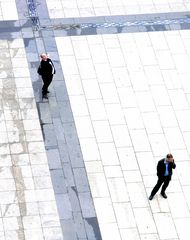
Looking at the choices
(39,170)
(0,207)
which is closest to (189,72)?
(39,170)

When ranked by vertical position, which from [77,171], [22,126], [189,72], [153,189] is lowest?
[153,189]

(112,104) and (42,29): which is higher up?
(42,29)

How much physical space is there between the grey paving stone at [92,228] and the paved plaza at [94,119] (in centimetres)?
2

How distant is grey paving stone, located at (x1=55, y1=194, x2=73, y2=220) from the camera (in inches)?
644

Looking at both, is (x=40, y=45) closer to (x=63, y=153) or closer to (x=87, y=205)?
(x=63, y=153)

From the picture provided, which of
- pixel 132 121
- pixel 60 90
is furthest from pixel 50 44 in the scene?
pixel 132 121

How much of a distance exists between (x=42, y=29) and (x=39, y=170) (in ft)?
18.9

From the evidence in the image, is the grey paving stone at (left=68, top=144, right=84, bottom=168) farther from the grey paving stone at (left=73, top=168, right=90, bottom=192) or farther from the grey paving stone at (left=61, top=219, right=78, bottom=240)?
the grey paving stone at (left=61, top=219, right=78, bottom=240)

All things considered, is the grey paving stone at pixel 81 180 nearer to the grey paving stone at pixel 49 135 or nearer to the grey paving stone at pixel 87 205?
the grey paving stone at pixel 87 205

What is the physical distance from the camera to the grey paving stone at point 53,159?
57.4 feet

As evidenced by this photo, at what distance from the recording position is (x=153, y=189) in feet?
54.8

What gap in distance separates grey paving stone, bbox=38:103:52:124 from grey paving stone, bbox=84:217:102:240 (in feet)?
11.2

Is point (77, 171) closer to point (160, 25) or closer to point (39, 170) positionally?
point (39, 170)

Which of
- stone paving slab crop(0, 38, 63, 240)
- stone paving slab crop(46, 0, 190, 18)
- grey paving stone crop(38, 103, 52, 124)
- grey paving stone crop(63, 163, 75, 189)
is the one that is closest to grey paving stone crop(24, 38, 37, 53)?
stone paving slab crop(0, 38, 63, 240)
